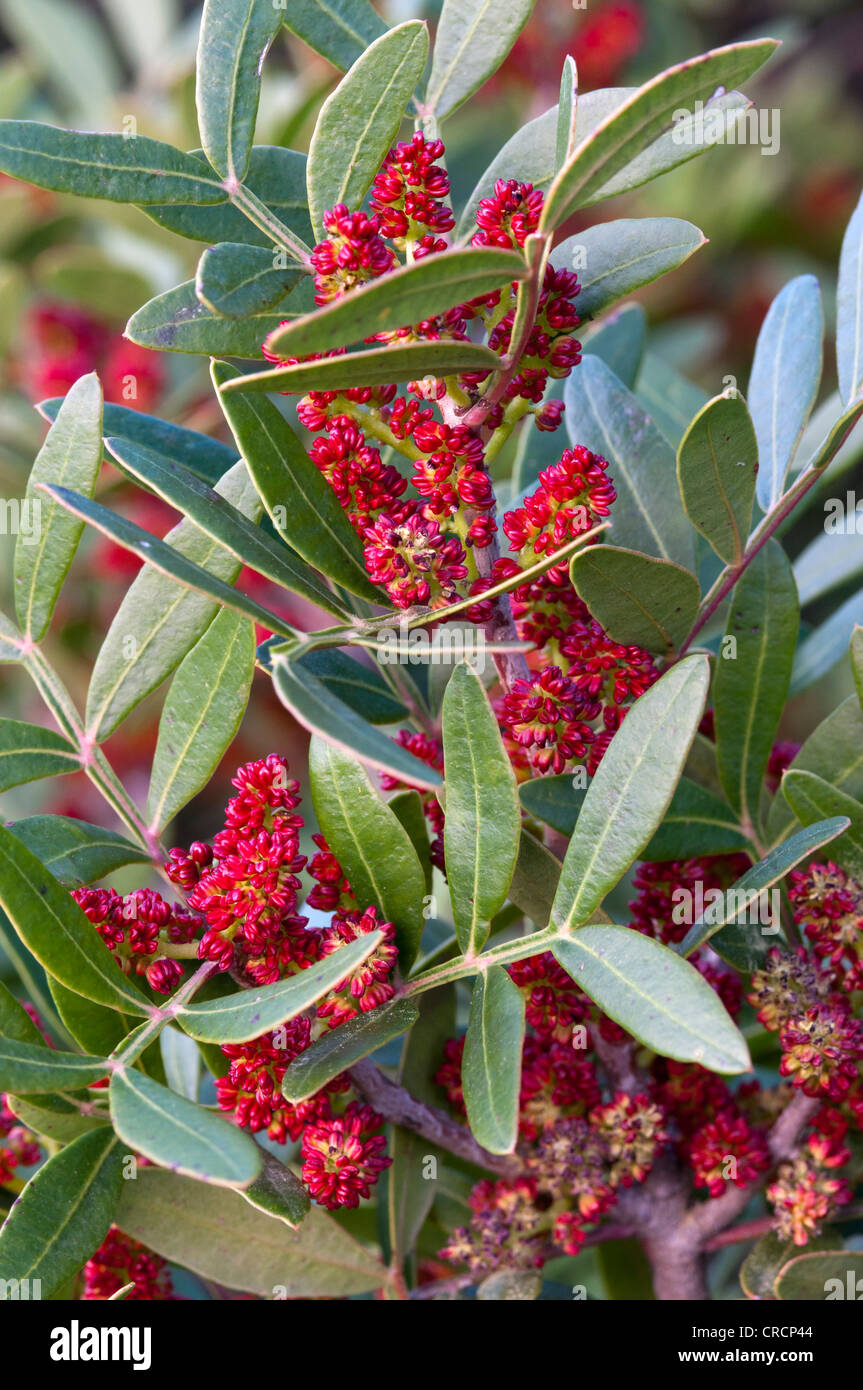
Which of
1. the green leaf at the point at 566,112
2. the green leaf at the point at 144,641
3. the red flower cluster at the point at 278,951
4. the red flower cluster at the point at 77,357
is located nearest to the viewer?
the green leaf at the point at 566,112

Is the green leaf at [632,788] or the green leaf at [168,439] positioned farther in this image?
the green leaf at [168,439]

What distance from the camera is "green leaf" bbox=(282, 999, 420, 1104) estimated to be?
2.21 ft

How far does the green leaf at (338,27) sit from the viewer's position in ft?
2.66

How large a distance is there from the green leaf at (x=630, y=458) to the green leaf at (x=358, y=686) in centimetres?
20

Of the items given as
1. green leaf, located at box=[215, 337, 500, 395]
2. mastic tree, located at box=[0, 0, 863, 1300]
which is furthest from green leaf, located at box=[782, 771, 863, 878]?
green leaf, located at box=[215, 337, 500, 395]

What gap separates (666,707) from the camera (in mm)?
655

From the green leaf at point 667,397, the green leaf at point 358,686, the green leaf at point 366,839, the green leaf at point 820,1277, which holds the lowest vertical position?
the green leaf at point 820,1277

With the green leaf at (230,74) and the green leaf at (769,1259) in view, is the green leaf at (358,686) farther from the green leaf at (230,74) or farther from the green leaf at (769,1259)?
the green leaf at (769,1259)

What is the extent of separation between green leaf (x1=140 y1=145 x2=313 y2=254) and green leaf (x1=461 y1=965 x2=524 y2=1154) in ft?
1.58

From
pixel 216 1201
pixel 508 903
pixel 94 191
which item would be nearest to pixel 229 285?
pixel 94 191

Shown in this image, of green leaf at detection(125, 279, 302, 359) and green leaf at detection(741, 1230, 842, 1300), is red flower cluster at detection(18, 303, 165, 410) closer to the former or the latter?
green leaf at detection(125, 279, 302, 359)

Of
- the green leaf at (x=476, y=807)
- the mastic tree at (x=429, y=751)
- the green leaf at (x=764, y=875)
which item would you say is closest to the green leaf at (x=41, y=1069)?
the mastic tree at (x=429, y=751)

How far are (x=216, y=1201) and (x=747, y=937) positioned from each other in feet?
1.33

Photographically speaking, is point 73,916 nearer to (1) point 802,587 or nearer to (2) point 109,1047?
(2) point 109,1047
